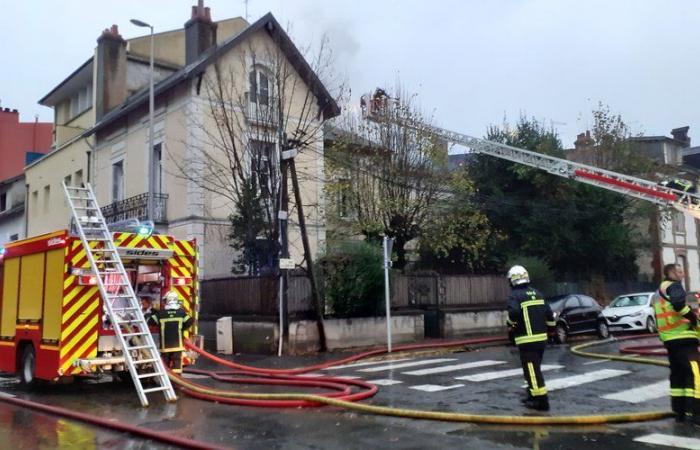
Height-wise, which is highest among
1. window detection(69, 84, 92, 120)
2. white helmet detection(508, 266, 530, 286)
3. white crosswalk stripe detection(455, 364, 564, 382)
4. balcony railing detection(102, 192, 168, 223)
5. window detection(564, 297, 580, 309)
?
window detection(69, 84, 92, 120)

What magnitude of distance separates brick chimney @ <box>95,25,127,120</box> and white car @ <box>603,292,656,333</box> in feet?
71.1

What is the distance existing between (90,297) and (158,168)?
14737 millimetres

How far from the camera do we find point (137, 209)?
2436 centimetres

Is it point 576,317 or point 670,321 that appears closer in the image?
point 670,321

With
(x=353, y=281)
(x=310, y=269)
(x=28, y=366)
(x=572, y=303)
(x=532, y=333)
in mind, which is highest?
(x=310, y=269)

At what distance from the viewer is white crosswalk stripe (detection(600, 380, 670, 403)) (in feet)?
28.8

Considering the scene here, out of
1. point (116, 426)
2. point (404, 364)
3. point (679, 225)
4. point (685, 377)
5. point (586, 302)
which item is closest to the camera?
point (685, 377)

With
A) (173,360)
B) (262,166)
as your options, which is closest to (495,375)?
(173,360)

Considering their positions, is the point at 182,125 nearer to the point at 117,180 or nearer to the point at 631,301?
the point at 117,180

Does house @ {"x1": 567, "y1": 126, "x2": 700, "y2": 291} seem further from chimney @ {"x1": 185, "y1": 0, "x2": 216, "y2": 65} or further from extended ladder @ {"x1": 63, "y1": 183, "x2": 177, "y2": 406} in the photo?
extended ladder @ {"x1": 63, "y1": 183, "x2": 177, "y2": 406}

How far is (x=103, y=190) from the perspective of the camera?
27.8 metres

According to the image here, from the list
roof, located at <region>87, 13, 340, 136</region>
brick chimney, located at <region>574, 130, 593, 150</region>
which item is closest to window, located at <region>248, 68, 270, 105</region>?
roof, located at <region>87, 13, 340, 136</region>

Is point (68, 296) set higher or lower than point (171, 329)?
higher

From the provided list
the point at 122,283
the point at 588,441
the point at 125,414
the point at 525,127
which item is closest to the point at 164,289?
the point at 122,283
